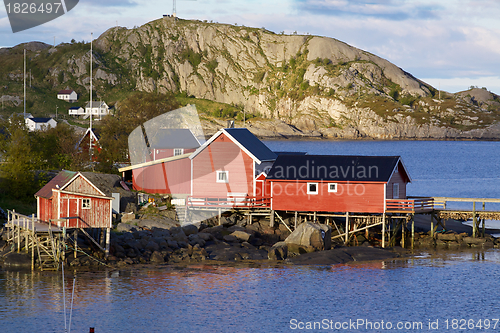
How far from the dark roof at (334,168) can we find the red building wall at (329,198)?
49cm

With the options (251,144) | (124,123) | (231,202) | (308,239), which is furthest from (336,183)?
(124,123)

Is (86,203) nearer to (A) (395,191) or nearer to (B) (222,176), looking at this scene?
(B) (222,176)

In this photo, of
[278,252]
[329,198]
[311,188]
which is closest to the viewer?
[278,252]

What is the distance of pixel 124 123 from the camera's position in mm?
71562

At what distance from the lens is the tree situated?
199ft

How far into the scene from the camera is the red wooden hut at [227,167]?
45469mm

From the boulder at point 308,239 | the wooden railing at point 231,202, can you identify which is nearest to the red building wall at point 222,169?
the wooden railing at point 231,202

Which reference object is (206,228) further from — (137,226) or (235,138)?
(235,138)

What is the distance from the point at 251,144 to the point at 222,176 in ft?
12.4

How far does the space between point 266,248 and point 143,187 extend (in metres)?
17.6

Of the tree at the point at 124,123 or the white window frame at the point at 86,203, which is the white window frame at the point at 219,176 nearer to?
the white window frame at the point at 86,203

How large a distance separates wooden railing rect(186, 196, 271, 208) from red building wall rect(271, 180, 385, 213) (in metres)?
1.15

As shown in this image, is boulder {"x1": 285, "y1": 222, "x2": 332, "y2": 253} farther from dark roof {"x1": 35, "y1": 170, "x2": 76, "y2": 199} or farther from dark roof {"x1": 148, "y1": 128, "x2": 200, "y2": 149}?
dark roof {"x1": 148, "y1": 128, "x2": 200, "y2": 149}

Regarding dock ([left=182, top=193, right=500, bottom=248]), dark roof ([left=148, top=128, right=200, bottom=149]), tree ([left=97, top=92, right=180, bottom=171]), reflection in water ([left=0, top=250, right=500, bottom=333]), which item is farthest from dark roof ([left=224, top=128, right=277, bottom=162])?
tree ([left=97, top=92, right=180, bottom=171])
